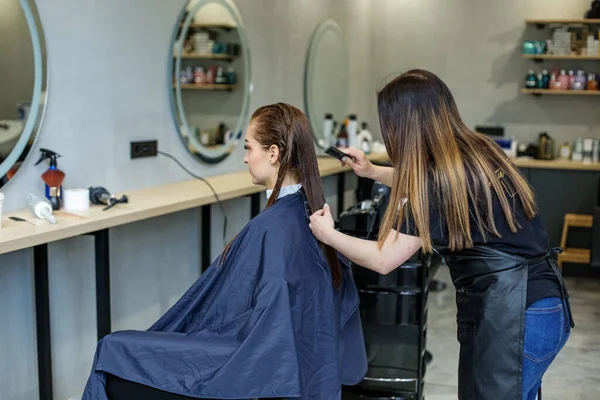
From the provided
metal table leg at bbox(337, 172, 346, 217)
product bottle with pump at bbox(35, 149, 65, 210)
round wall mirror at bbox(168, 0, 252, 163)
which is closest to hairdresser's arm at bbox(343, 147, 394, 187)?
product bottle with pump at bbox(35, 149, 65, 210)

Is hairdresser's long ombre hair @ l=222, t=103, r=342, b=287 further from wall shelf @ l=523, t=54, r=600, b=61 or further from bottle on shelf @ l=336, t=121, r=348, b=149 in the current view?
wall shelf @ l=523, t=54, r=600, b=61

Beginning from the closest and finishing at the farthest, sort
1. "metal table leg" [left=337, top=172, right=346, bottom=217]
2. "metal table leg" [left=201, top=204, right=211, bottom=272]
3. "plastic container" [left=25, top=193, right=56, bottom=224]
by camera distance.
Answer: "plastic container" [left=25, top=193, right=56, bottom=224] → "metal table leg" [left=201, top=204, right=211, bottom=272] → "metal table leg" [left=337, top=172, right=346, bottom=217]

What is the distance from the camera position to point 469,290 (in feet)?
5.84

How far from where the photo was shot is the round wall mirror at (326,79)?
540 centimetres

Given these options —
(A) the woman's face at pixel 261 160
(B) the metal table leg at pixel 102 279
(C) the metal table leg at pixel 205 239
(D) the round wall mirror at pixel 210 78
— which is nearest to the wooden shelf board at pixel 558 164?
(D) the round wall mirror at pixel 210 78

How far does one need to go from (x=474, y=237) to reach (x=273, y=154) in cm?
68

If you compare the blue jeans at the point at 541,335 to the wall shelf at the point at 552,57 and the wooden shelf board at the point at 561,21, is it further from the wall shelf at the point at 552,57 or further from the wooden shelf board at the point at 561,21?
the wooden shelf board at the point at 561,21

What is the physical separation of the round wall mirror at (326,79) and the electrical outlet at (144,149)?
204 cm

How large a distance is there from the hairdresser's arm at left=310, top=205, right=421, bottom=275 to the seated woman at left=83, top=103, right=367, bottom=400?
0.20 meters

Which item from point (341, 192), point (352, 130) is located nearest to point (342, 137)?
point (352, 130)

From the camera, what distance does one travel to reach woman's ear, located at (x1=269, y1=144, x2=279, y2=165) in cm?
212

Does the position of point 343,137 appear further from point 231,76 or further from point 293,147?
point 293,147

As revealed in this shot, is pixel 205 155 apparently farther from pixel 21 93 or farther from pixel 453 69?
pixel 453 69

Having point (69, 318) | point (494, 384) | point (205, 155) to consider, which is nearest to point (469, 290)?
point (494, 384)
